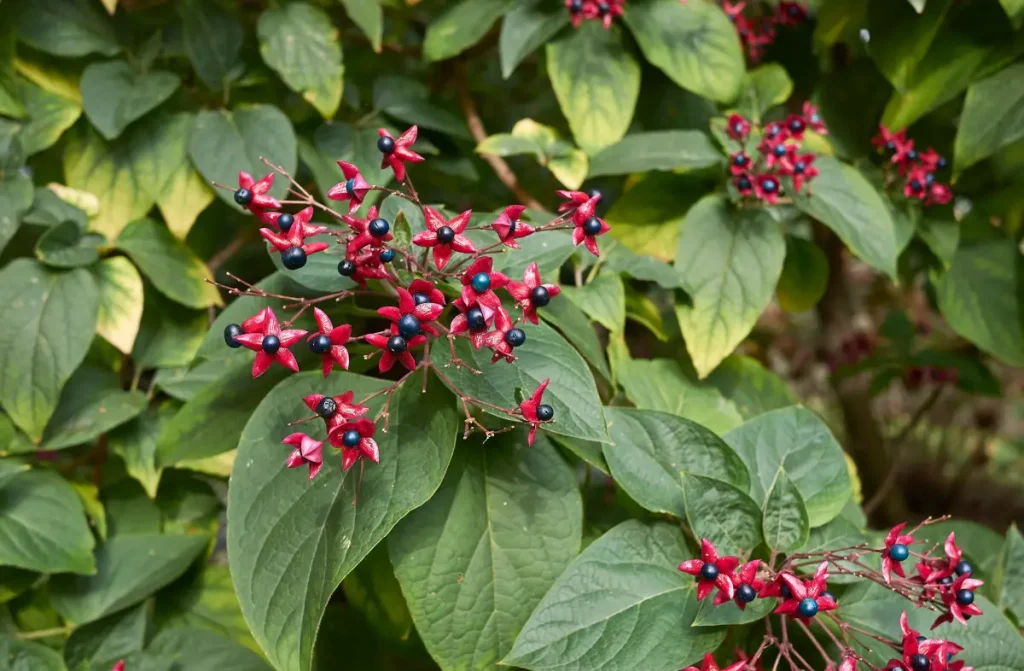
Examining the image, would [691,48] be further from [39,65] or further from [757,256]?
[39,65]

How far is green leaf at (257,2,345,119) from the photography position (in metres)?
0.97

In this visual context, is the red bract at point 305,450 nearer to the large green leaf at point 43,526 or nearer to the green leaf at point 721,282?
the large green leaf at point 43,526

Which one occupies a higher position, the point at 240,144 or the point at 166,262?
the point at 240,144

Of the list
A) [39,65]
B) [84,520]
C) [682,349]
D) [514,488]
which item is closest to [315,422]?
[514,488]

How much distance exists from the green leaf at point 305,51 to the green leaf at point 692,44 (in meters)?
0.40

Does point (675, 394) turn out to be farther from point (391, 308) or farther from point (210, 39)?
point (210, 39)

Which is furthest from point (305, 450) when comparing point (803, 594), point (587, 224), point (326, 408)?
point (803, 594)

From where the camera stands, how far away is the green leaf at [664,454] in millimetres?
721

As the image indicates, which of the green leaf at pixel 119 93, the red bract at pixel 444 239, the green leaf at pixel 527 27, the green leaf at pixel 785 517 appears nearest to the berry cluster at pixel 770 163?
the green leaf at pixel 527 27

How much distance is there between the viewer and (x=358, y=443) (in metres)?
0.57

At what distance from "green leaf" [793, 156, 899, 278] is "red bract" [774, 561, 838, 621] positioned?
475 millimetres

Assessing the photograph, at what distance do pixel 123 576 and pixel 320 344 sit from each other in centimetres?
53

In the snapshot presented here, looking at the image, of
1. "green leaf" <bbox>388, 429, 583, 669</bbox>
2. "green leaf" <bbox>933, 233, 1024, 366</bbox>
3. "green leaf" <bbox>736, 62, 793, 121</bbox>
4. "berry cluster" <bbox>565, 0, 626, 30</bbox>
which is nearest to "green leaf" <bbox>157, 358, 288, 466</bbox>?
"green leaf" <bbox>388, 429, 583, 669</bbox>

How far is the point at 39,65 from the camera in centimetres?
100
